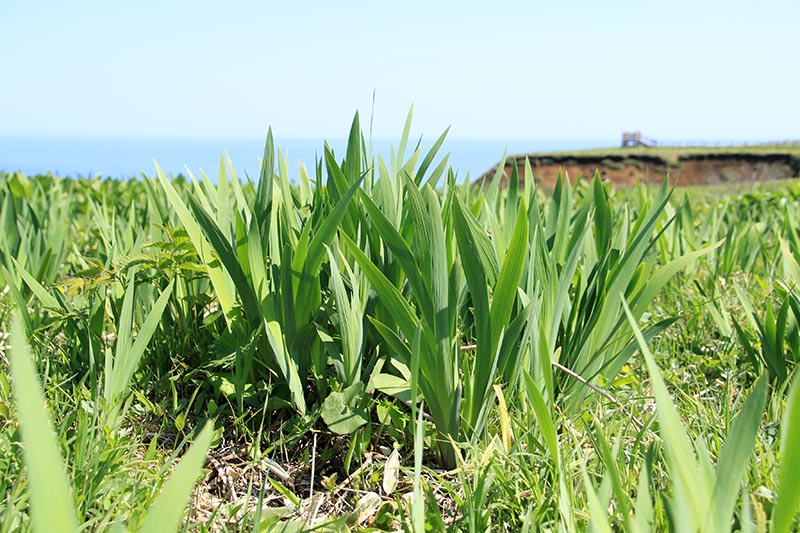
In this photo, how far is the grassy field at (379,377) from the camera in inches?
44.1

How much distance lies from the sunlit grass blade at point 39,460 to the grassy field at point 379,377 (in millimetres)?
423

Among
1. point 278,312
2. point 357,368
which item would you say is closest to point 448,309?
point 357,368

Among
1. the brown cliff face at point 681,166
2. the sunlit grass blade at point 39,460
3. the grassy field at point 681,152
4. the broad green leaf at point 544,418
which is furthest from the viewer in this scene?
the grassy field at point 681,152

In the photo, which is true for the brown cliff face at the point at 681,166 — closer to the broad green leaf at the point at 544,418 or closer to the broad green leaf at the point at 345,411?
the broad green leaf at the point at 345,411

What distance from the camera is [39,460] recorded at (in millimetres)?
593

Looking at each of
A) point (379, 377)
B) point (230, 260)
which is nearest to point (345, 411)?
point (379, 377)

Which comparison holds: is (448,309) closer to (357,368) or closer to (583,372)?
(357,368)

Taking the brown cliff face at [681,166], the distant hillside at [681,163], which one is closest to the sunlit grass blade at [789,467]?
the distant hillside at [681,163]

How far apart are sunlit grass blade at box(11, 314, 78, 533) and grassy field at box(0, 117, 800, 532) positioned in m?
0.42

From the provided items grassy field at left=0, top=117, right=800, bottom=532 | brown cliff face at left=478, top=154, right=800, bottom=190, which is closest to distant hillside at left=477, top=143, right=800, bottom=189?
brown cliff face at left=478, top=154, right=800, bottom=190

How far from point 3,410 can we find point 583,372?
1227 mm

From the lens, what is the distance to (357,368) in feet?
4.64

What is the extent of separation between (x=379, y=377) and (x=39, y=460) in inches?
31.2

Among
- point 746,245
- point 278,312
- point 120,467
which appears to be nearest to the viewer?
point 120,467
